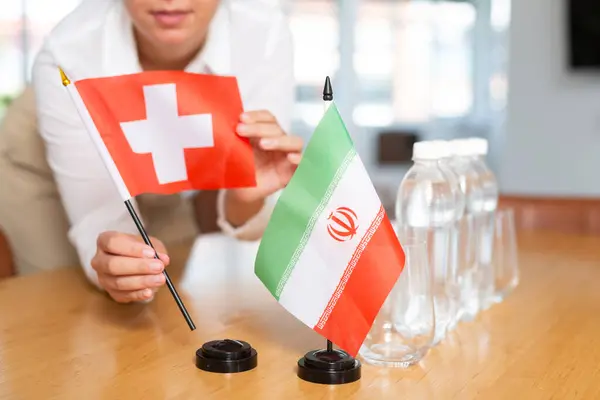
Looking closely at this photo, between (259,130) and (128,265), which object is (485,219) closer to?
(259,130)

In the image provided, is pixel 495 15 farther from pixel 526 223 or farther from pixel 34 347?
pixel 34 347

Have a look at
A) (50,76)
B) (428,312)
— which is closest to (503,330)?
(428,312)

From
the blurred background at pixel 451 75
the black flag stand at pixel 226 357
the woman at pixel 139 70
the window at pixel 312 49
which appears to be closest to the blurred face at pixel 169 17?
the woman at pixel 139 70

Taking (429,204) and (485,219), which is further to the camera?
(485,219)

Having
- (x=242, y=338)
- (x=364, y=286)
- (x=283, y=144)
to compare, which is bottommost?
(x=242, y=338)

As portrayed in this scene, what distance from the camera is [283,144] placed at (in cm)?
124

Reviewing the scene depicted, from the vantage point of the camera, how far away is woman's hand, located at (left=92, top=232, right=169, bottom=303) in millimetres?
1084

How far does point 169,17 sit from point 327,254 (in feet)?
1.90

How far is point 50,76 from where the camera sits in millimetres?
1422

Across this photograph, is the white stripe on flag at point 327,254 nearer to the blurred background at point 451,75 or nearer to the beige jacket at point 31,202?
the beige jacket at point 31,202

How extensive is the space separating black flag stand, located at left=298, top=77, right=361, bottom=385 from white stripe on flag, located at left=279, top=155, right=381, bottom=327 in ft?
0.13

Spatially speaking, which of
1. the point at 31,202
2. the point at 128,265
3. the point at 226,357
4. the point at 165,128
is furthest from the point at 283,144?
the point at 31,202

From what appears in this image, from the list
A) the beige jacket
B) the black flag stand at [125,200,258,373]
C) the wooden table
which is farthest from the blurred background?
the black flag stand at [125,200,258,373]

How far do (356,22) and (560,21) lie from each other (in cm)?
145
